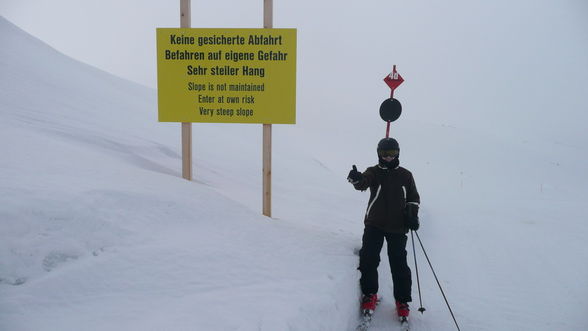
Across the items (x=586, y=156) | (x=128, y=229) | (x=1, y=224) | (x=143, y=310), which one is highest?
(x=1, y=224)

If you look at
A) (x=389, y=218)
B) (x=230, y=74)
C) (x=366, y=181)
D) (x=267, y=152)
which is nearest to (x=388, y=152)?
(x=366, y=181)

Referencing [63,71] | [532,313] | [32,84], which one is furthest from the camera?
[63,71]

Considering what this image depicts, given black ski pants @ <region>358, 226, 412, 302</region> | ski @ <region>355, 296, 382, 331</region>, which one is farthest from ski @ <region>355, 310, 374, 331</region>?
black ski pants @ <region>358, 226, 412, 302</region>

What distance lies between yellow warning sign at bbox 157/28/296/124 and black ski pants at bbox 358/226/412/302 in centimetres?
202

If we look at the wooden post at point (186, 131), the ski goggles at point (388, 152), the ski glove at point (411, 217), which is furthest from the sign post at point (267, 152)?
the ski glove at point (411, 217)

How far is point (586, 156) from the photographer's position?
79.2ft

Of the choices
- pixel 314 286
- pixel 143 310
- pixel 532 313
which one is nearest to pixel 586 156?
pixel 532 313

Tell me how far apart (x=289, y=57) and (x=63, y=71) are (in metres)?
9.06

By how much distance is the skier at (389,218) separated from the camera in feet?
12.8

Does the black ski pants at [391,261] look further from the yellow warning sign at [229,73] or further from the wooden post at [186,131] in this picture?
the wooden post at [186,131]

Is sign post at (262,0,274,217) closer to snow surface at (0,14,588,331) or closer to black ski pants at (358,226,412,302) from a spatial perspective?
snow surface at (0,14,588,331)

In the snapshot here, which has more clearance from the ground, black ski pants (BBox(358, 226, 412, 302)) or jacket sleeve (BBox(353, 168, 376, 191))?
jacket sleeve (BBox(353, 168, 376, 191))

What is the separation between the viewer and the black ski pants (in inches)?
155

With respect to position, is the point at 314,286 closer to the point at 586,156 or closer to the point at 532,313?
the point at 532,313
